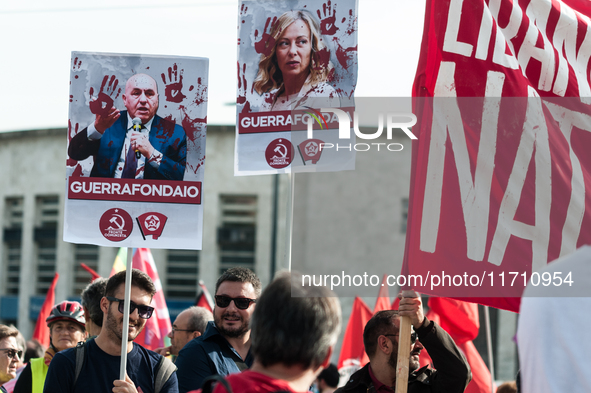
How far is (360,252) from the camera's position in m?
3.38

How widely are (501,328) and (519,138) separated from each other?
20586 millimetres

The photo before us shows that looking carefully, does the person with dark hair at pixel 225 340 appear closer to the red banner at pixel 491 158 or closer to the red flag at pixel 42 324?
the red banner at pixel 491 158

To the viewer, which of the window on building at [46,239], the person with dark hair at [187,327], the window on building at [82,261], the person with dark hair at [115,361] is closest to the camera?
the person with dark hair at [115,361]

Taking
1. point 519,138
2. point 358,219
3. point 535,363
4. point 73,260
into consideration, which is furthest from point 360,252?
point 73,260

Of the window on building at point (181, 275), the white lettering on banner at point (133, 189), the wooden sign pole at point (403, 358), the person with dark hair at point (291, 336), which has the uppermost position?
the white lettering on banner at point (133, 189)

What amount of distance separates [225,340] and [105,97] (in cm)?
148

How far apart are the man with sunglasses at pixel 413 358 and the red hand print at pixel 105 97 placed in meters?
1.87

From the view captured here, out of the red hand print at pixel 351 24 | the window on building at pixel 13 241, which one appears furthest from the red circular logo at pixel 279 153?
the window on building at pixel 13 241

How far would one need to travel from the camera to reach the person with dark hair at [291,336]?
1.92 meters

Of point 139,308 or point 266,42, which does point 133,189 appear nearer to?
point 139,308

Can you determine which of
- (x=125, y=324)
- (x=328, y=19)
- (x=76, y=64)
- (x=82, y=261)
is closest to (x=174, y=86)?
(x=76, y=64)

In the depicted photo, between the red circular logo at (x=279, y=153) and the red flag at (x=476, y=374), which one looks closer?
the red circular logo at (x=279, y=153)

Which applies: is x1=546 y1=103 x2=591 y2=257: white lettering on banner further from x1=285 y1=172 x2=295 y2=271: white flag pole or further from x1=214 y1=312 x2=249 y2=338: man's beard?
x1=214 y1=312 x2=249 y2=338: man's beard

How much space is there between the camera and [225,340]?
369 cm
